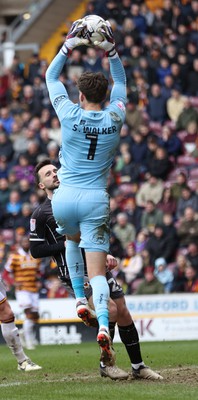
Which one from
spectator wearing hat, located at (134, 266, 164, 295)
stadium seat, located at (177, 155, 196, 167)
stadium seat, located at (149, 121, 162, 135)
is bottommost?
spectator wearing hat, located at (134, 266, 164, 295)

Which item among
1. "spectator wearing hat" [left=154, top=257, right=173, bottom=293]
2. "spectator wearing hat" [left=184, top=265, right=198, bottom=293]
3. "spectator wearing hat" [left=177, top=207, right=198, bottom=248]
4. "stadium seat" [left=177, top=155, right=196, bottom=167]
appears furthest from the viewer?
"stadium seat" [left=177, top=155, right=196, bottom=167]

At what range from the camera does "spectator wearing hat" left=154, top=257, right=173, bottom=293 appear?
1967cm

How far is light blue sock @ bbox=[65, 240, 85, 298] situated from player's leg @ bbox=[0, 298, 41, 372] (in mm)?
2090

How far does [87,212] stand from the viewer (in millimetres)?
8711

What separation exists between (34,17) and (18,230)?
37.5 feet

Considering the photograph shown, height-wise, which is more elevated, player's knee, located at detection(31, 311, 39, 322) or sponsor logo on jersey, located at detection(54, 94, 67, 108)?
sponsor logo on jersey, located at detection(54, 94, 67, 108)

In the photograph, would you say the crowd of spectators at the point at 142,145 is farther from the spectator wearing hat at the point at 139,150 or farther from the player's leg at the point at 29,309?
the player's leg at the point at 29,309

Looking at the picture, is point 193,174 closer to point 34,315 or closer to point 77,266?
point 34,315

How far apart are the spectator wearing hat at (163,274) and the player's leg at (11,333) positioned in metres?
8.28

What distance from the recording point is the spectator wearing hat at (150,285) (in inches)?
766

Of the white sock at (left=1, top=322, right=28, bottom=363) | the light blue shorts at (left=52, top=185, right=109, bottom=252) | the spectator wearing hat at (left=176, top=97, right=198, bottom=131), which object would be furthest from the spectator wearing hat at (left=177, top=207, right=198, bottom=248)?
the light blue shorts at (left=52, top=185, right=109, bottom=252)

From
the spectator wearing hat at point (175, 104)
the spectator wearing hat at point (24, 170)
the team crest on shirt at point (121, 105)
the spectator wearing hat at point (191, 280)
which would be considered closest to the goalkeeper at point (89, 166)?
the team crest on shirt at point (121, 105)

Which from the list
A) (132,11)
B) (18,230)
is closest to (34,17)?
(132,11)

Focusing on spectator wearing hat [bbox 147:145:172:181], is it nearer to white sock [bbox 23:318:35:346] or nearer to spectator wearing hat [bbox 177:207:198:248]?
spectator wearing hat [bbox 177:207:198:248]
